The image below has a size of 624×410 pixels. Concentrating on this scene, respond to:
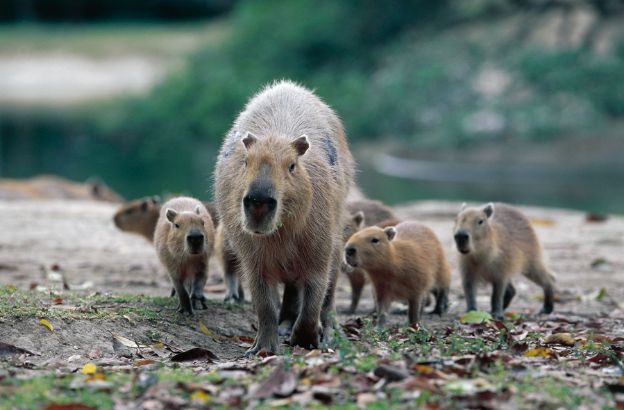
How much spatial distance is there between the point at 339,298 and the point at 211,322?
1949 mm

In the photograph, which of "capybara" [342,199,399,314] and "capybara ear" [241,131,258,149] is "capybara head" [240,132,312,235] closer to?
"capybara ear" [241,131,258,149]

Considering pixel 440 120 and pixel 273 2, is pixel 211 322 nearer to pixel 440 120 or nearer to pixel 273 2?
pixel 440 120

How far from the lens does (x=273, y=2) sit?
24.6 metres

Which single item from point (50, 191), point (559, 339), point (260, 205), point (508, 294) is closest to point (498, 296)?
point (508, 294)

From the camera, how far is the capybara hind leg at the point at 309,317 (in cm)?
530

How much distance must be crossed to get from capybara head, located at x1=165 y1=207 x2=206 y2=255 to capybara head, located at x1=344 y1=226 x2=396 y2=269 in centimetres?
86

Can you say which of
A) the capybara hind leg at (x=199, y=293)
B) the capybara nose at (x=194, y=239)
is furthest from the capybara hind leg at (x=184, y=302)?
the capybara nose at (x=194, y=239)

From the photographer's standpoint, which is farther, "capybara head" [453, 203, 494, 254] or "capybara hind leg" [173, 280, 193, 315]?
"capybara head" [453, 203, 494, 254]

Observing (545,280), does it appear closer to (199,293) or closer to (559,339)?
(559,339)

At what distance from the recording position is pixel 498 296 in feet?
22.5

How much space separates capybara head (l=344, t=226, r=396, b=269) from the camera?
6176mm

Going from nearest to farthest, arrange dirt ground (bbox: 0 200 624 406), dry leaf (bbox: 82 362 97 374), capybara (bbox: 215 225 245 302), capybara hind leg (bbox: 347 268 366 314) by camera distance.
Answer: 1. dry leaf (bbox: 82 362 97 374)
2. dirt ground (bbox: 0 200 624 406)
3. capybara (bbox: 215 225 245 302)
4. capybara hind leg (bbox: 347 268 366 314)

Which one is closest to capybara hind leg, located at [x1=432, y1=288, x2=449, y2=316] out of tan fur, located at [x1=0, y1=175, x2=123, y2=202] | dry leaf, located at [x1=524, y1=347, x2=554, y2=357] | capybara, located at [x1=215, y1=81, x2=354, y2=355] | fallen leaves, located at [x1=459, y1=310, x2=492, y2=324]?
fallen leaves, located at [x1=459, y1=310, x2=492, y2=324]

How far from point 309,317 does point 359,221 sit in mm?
1770
